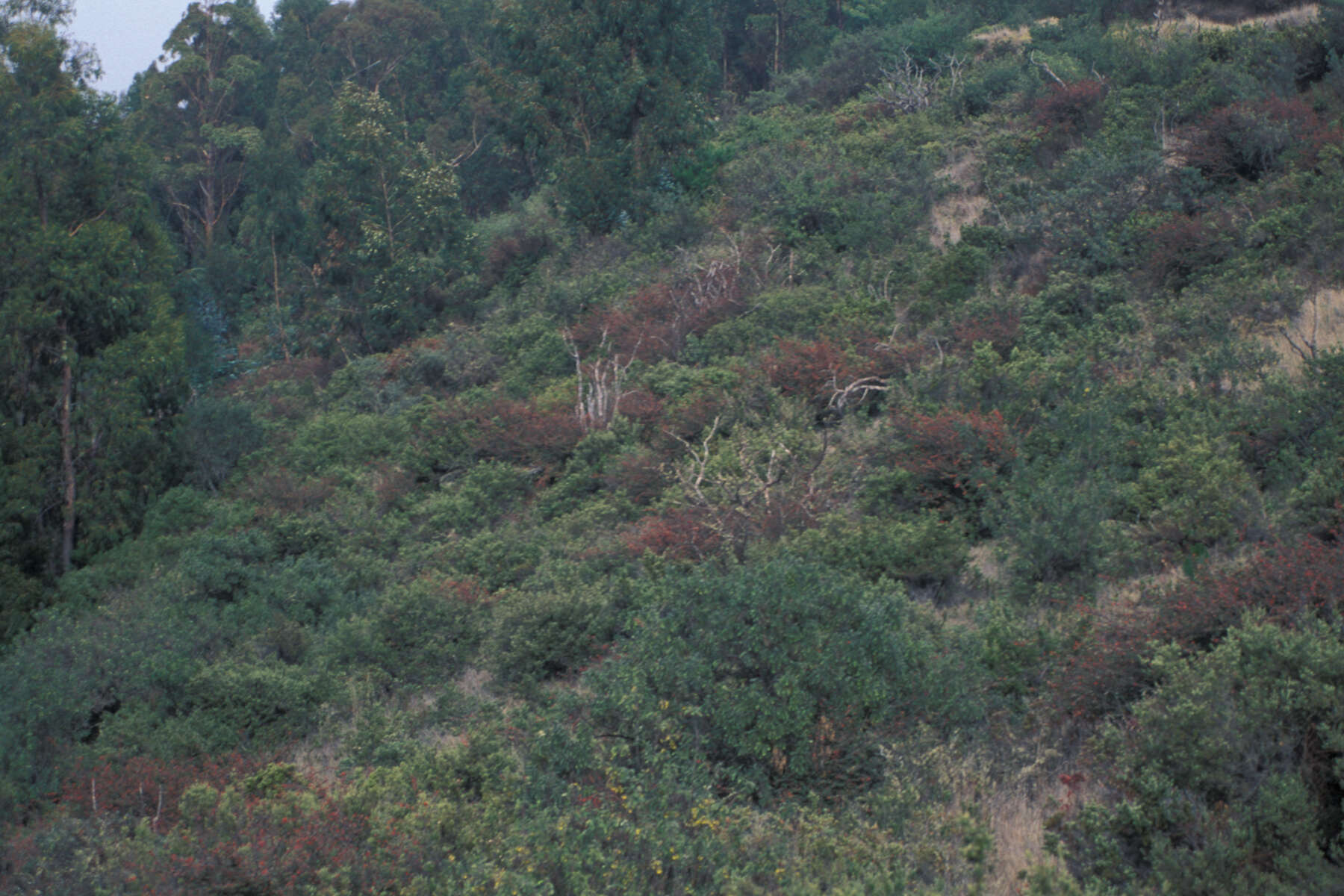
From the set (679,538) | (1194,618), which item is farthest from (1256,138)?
(1194,618)

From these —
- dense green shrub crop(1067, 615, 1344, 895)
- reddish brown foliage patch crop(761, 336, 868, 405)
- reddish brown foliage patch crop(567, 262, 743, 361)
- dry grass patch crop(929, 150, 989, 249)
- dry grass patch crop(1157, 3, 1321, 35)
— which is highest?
dry grass patch crop(1157, 3, 1321, 35)

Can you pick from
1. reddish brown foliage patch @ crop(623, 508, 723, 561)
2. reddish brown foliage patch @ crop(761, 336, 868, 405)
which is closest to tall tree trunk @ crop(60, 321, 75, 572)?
reddish brown foliage patch @ crop(623, 508, 723, 561)

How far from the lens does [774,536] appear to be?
9.40 m

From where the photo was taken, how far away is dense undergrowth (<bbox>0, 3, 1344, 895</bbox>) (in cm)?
502

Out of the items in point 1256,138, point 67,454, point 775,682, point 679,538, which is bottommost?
point 679,538

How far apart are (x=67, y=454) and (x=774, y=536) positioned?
12.6 metres

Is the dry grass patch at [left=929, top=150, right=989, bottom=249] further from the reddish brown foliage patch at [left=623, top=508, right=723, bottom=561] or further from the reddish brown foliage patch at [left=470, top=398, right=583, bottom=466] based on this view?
the reddish brown foliage patch at [left=623, top=508, right=723, bottom=561]

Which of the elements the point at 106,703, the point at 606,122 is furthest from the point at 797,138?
the point at 106,703

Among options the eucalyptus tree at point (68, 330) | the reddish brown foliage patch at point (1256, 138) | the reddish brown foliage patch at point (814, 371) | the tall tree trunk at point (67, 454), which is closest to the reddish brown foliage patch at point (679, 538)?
the reddish brown foliage patch at point (814, 371)

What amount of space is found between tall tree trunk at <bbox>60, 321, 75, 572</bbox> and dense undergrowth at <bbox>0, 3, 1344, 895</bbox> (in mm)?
207

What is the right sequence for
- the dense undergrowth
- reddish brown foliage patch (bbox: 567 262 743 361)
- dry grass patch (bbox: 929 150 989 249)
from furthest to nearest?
dry grass patch (bbox: 929 150 989 249)
reddish brown foliage patch (bbox: 567 262 743 361)
the dense undergrowth

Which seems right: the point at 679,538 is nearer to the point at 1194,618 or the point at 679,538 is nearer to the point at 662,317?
the point at 1194,618

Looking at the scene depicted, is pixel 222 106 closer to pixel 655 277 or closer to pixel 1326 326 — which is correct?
pixel 655 277

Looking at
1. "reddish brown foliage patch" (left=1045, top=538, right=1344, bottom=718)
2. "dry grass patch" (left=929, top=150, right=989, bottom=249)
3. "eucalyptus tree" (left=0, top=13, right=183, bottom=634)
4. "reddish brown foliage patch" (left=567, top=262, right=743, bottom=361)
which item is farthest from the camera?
"dry grass patch" (left=929, top=150, right=989, bottom=249)
